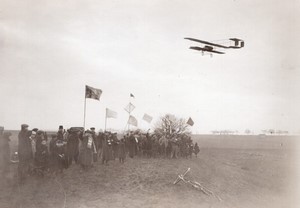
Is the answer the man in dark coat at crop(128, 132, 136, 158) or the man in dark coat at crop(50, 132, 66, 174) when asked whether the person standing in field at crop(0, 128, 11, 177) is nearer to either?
the man in dark coat at crop(50, 132, 66, 174)

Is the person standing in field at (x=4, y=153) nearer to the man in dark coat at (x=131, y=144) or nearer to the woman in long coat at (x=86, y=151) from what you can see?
the woman in long coat at (x=86, y=151)

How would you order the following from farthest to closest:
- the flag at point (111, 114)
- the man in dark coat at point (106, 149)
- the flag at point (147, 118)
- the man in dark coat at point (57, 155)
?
1. the flag at point (147, 118)
2. the flag at point (111, 114)
3. the man in dark coat at point (106, 149)
4. the man in dark coat at point (57, 155)

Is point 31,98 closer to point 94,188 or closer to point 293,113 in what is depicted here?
point 94,188

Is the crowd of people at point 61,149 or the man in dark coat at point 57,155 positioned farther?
the man in dark coat at point 57,155

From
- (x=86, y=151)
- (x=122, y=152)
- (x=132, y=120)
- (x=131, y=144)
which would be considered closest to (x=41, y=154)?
(x=86, y=151)

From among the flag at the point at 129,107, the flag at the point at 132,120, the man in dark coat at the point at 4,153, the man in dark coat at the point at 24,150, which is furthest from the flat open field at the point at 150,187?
the flag at the point at 129,107

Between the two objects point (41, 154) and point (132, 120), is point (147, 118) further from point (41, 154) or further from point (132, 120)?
point (41, 154)
